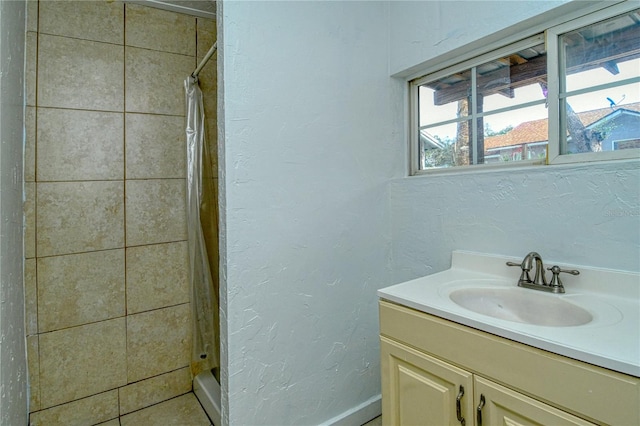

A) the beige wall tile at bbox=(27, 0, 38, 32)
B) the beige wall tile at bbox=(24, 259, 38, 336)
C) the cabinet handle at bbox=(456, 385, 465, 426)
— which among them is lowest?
the cabinet handle at bbox=(456, 385, 465, 426)

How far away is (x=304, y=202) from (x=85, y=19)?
1.55 m

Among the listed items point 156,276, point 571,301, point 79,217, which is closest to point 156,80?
point 79,217

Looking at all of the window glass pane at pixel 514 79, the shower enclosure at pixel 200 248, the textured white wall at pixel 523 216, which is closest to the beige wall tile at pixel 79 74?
the shower enclosure at pixel 200 248

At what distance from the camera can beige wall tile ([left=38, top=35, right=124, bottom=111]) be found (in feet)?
5.14

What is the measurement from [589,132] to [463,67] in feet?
1.98

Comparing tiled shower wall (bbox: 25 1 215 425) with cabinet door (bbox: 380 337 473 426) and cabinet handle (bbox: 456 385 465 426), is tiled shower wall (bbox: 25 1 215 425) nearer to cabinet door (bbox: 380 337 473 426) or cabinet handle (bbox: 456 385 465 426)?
cabinet door (bbox: 380 337 473 426)

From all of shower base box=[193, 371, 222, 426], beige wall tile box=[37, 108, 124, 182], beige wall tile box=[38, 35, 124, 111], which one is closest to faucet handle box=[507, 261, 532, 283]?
shower base box=[193, 371, 222, 426]

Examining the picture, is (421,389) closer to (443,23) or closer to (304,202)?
(304,202)

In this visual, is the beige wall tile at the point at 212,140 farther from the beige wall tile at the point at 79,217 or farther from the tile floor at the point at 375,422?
the tile floor at the point at 375,422

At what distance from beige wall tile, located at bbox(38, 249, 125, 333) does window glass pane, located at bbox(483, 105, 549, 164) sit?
1989mm

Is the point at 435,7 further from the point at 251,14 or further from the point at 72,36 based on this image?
the point at 72,36

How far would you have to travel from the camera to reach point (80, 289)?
1650 millimetres

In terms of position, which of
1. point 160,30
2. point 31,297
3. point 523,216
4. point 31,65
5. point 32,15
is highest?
point 160,30

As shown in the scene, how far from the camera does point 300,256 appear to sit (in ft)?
4.45
